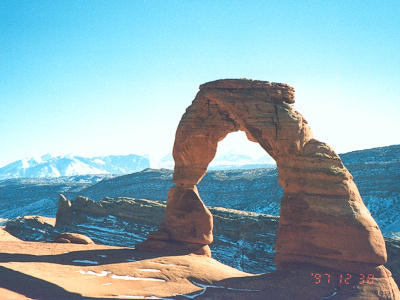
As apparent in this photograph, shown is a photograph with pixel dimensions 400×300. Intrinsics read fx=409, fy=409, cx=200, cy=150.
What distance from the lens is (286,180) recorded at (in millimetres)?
19578

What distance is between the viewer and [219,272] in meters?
18.9

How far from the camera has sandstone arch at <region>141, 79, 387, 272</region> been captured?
17562 millimetres

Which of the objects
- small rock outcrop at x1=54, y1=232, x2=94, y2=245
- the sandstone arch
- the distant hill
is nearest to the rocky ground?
the sandstone arch

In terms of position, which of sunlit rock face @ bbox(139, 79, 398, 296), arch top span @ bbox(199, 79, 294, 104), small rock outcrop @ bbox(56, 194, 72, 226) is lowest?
small rock outcrop @ bbox(56, 194, 72, 226)

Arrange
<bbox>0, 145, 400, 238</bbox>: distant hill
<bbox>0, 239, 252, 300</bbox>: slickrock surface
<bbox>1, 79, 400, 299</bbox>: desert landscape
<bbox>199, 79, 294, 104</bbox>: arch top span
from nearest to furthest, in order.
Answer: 1. <bbox>0, 239, 252, 300</bbox>: slickrock surface
2. <bbox>1, 79, 400, 299</bbox>: desert landscape
3. <bbox>199, 79, 294, 104</bbox>: arch top span
4. <bbox>0, 145, 400, 238</bbox>: distant hill

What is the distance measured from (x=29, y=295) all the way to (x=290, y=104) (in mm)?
14713

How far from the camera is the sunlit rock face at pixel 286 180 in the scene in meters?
17.5

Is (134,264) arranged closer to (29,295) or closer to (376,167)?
(29,295)

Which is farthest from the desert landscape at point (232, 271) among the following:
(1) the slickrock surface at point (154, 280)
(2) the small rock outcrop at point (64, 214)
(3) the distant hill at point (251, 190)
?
(3) the distant hill at point (251, 190)

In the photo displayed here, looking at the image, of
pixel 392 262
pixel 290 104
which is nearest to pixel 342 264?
pixel 290 104

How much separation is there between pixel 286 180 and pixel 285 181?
72mm
